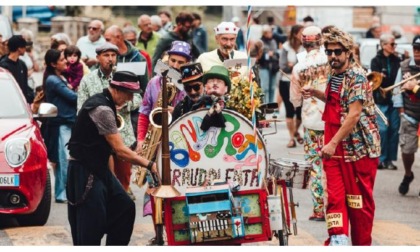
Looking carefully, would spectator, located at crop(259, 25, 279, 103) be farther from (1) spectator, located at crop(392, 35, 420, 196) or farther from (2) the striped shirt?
(2) the striped shirt

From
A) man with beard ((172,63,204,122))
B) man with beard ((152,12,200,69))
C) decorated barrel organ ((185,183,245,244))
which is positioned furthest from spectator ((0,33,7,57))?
decorated barrel organ ((185,183,245,244))

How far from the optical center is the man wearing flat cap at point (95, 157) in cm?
934

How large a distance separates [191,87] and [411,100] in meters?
5.27

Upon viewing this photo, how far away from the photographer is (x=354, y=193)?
1008 centimetres

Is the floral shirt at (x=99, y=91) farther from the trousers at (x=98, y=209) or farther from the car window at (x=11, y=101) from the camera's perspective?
the trousers at (x=98, y=209)

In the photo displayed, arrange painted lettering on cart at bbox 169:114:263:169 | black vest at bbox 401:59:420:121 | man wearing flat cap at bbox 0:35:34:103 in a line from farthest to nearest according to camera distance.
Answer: man wearing flat cap at bbox 0:35:34:103 → black vest at bbox 401:59:420:121 → painted lettering on cart at bbox 169:114:263:169

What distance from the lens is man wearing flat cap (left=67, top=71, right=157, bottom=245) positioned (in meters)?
9.34

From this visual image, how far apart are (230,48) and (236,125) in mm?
2418

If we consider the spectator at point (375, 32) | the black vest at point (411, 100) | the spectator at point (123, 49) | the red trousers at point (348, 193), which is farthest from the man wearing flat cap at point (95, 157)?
the spectator at point (375, 32)

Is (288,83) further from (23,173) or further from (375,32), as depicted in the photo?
(23,173)

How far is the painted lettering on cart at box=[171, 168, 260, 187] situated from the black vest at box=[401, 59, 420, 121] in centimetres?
550

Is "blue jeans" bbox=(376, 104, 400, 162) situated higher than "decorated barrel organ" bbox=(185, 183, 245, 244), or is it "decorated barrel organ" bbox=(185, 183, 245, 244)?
"decorated barrel organ" bbox=(185, 183, 245, 244)

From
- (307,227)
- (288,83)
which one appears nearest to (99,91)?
(307,227)

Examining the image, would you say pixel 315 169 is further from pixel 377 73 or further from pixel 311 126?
pixel 377 73
